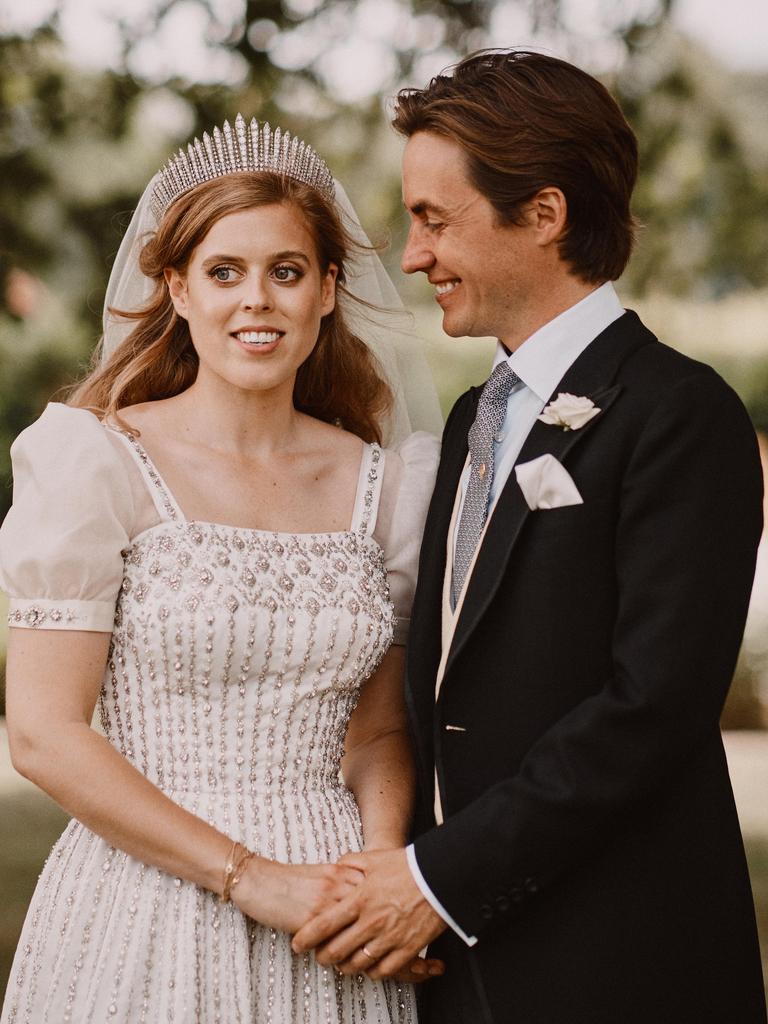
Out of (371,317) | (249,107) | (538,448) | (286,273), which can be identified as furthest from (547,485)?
(249,107)

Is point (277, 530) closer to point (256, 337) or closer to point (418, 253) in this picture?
point (256, 337)

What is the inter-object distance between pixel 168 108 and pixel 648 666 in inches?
164

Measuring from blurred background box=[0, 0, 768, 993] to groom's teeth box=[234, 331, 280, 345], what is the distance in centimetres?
304

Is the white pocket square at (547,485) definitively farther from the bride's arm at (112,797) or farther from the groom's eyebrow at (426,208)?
the bride's arm at (112,797)

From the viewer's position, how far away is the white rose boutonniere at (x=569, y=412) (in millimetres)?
2201

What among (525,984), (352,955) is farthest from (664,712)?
(352,955)

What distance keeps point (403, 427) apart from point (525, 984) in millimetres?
1285

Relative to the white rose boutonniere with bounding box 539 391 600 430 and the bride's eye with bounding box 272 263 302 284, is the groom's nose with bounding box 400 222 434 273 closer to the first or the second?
the bride's eye with bounding box 272 263 302 284

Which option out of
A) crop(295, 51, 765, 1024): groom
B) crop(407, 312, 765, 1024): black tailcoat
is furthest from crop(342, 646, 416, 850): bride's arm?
crop(407, 312, 765, 1024): black tailcoat

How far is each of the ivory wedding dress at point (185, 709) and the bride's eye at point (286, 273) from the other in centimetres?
41

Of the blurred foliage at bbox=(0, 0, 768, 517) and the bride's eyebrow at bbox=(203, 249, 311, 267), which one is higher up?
the blurred foliage at bbox=(0, 0, 768, 517)

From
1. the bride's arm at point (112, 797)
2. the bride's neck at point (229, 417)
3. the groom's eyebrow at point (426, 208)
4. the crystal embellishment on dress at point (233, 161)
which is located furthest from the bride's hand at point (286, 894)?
the crystal embellishment on dress at point (233, 161)

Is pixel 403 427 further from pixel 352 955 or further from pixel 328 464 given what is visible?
pixel 352 955

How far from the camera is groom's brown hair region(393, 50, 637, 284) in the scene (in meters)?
2.41
